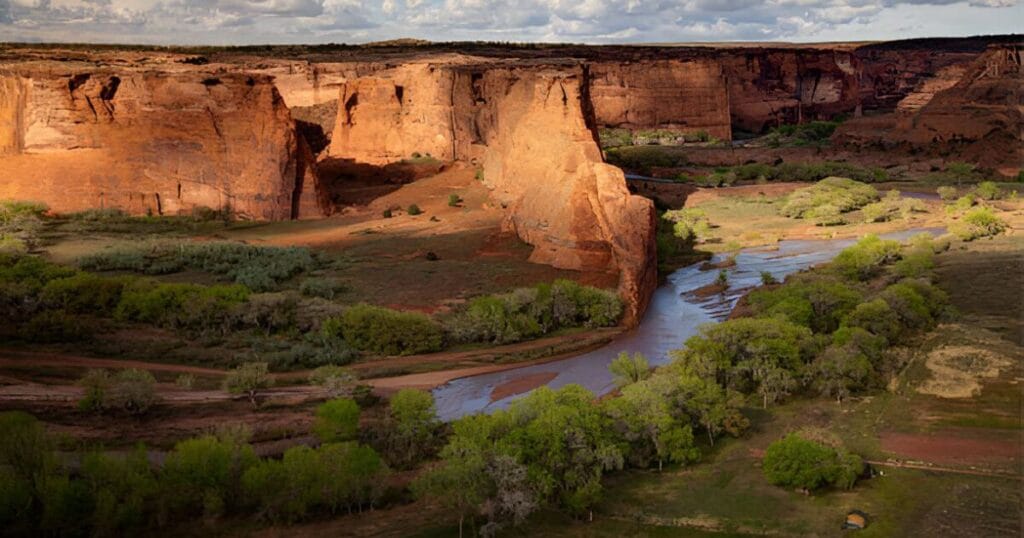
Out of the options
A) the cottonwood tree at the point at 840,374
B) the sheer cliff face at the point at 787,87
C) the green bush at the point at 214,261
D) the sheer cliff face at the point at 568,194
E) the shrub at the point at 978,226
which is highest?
the sheer cliff face at the point at 787,87

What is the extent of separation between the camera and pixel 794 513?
46.0 feet

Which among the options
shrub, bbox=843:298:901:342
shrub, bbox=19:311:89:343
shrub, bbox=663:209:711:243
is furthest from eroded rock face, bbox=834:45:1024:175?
shrub, bbox=19:311:89:343

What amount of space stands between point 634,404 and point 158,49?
8135 cm

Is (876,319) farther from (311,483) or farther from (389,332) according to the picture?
(311,483)

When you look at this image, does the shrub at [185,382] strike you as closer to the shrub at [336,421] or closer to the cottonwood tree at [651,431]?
the shrub at [336,421]

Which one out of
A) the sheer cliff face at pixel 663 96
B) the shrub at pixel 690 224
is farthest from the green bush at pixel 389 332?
the sheer cliff face at pixel 663 96

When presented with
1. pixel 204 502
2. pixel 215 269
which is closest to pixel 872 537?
pixel 204 502

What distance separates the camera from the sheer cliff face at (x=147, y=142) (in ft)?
114

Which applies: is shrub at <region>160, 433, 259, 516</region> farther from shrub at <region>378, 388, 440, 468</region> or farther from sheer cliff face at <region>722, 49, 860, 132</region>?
sheer cliff face at <region>722, 49, 860, 132</region>

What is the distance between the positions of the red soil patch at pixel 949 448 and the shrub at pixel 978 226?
19167 mm

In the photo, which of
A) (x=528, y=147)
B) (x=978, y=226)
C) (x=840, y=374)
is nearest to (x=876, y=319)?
(x=840, y=374)

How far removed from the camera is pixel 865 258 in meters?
30.1

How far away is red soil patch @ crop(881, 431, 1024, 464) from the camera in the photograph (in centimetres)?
1554

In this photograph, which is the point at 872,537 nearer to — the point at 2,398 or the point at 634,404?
the point at 634,404
